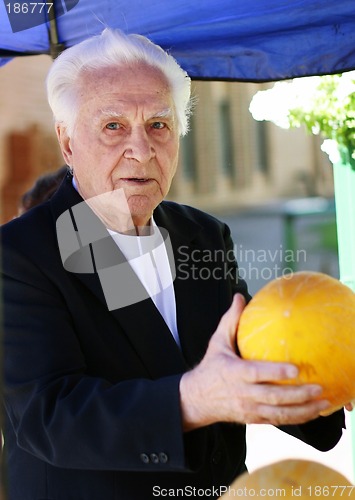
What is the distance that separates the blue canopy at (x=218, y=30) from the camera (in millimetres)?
2458

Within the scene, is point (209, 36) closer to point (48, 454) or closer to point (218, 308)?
point (218, 308)

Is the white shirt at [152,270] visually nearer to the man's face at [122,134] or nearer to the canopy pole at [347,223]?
the man's face at [122,134]

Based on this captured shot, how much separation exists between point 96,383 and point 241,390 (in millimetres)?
376

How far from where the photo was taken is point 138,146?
77.7 inches

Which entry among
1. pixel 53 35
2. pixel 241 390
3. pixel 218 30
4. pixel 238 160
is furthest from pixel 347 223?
pixel 238 160

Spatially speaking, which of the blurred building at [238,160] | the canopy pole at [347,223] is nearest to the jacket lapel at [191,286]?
the canopy pole at [347,223]

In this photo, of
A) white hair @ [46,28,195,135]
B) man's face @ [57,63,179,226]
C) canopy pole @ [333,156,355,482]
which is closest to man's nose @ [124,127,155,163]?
man's face @ [57,63,179,226]

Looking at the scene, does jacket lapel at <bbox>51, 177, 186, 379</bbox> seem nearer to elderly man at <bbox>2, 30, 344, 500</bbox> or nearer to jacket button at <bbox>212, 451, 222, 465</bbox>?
elderly man at <bbox>2, 30, 344, 500</bbox>

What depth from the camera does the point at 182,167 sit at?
44.3 ft

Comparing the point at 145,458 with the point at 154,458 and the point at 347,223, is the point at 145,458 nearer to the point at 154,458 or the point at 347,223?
the point at 154,458

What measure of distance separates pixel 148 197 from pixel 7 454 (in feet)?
2.41

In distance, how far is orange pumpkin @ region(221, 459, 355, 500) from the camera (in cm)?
155

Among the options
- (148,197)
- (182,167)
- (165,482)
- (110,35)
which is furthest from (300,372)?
(182,167)

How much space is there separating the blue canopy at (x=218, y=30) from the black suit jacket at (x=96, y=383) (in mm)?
778
